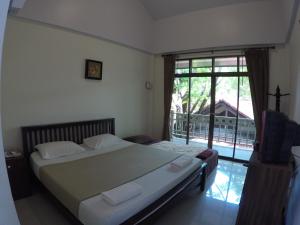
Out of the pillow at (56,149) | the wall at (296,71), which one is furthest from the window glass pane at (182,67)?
the pillow at (56,149)

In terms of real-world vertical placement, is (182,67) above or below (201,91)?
above

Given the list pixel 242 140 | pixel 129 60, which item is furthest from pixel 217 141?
pixel 129 60

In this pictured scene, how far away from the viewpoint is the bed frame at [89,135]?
1958mm

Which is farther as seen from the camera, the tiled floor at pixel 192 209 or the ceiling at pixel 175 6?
the ceiling at pixel 175 6

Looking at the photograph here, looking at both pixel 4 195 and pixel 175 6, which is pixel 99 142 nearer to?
pixel 4 195

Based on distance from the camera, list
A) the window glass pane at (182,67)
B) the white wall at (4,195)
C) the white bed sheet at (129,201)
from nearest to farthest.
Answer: the white wall at (4,195)
the white bed sheet at (129,201)
the window glass pane at (182,67)

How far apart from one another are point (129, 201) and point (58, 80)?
8.29 feet

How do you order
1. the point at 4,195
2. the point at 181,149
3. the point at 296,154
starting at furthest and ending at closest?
the point at 181,149 → the point at 296,154 → the point at 4,195

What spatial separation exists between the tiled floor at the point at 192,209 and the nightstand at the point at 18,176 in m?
0.11

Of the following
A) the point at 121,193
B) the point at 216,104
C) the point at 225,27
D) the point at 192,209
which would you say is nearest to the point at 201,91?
the point at 216,104

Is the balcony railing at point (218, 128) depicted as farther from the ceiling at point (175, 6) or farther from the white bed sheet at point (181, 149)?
the ceiling at point (175, 6)

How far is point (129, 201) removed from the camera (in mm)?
1825

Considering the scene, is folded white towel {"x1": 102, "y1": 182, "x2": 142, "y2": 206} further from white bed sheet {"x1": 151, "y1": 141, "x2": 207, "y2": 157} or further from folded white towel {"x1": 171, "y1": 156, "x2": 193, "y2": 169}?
white bed sheet {"x1": 151, "y1": 141, "x2": 207, "y2": 157}

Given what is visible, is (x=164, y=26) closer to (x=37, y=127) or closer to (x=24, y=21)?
(x=24, y=21)
